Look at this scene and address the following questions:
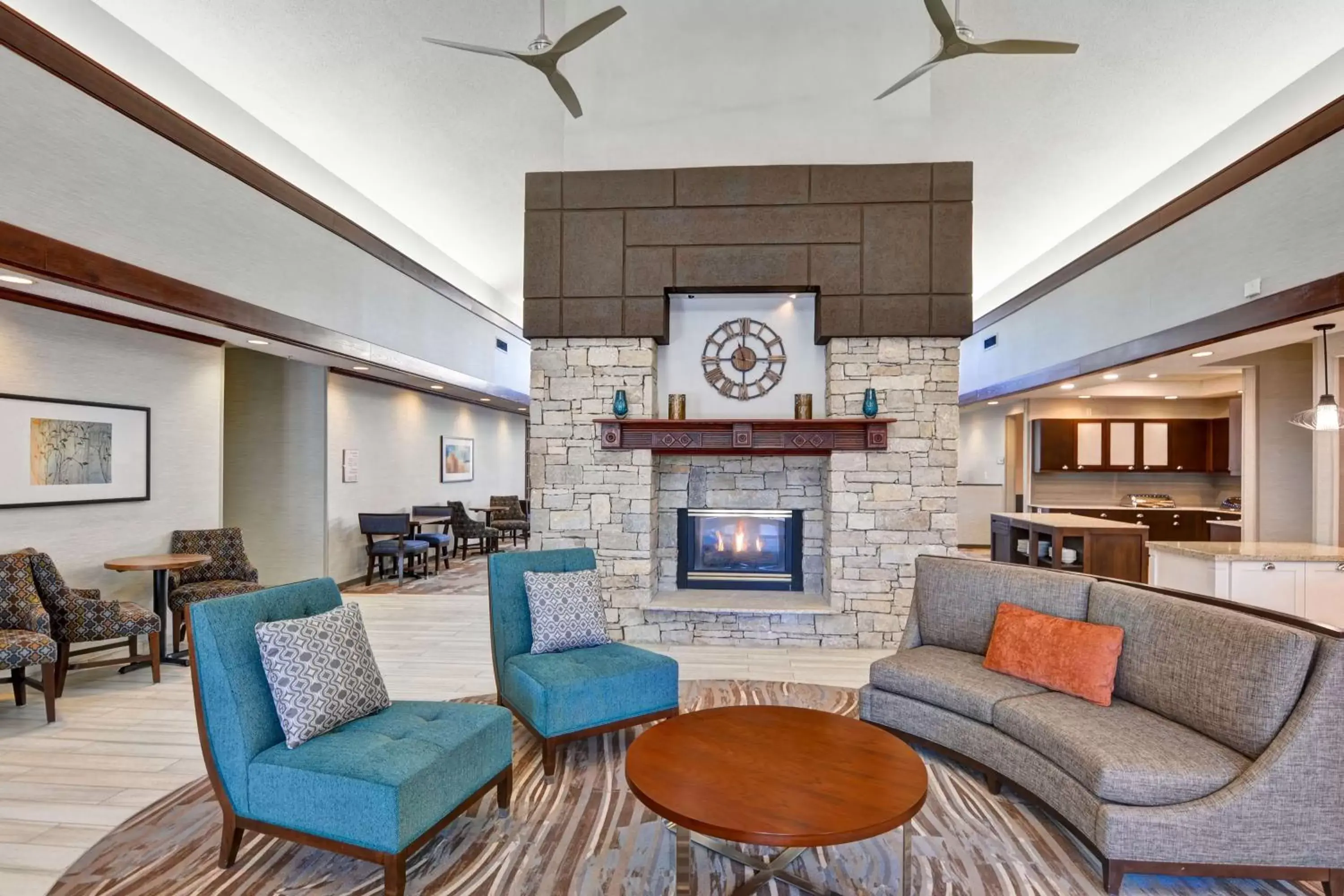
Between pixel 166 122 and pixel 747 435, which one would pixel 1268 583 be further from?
pixel 166 122

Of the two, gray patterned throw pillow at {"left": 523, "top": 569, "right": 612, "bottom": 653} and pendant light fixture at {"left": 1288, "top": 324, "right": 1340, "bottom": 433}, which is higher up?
pendant light fixture at {"left": 1288, "top": 324, "right": 1340, "bottom": 433}

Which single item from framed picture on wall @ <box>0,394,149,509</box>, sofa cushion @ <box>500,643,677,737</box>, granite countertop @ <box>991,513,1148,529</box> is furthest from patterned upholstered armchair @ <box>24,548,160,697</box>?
granite countertop @ <box>991,513,1148,529</box>

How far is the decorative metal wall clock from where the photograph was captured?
17.6 ft

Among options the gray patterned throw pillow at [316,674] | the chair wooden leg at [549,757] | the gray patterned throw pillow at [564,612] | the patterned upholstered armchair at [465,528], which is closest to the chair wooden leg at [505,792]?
the chair wooden leg at [549,757]

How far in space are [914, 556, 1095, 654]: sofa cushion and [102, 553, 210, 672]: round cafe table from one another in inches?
187

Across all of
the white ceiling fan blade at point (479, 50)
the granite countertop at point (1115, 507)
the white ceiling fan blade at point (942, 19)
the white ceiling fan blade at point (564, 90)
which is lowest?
the granite countertop at point (1115, 507)

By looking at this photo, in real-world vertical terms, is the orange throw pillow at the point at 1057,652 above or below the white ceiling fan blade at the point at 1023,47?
below

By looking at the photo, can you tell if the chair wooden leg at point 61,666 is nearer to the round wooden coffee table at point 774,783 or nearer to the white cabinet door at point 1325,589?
the round wooden coffee table at point 774,783

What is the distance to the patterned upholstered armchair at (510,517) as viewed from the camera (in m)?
10.1

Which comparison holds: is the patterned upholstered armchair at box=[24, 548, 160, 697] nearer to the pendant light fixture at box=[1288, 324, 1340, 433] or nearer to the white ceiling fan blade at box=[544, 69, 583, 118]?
the white ceiling fan blade at box=[544, 69, 583, 118]

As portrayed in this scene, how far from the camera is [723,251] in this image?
507 cm

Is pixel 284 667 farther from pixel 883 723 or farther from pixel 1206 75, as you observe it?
pixel 1206 75

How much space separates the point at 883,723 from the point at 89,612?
459 centimetres

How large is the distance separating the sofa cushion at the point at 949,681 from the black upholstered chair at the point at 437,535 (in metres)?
6.32
